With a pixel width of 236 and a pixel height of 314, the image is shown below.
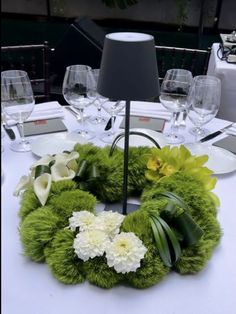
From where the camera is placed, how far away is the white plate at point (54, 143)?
90 cm

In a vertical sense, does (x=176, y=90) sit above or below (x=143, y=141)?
above

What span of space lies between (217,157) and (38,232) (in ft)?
1.67

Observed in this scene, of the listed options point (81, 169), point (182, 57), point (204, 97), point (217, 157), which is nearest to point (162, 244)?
point (81, 169)

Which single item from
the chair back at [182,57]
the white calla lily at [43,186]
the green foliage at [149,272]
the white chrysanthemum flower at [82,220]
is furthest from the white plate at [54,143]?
the chair back at [182,57]

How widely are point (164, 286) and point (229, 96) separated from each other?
1.32m

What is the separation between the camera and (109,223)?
57 cm

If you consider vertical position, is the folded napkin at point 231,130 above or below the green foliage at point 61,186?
below

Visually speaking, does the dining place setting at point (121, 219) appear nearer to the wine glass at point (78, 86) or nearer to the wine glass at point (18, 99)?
the wine glass at point (18, 99)

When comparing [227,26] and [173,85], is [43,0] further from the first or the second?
[173,85]

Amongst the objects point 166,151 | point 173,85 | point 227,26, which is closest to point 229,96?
point 173,85

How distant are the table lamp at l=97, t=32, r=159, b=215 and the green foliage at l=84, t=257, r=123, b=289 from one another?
0.84 feet

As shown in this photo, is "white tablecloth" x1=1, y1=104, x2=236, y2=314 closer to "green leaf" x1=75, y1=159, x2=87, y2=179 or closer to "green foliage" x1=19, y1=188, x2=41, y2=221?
"green foliage" x1=19, y1=188, x2=41, y2=221

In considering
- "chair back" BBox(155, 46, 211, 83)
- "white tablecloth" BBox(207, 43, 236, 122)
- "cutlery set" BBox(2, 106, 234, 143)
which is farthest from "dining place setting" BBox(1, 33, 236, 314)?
"chair back" BBox(155, 46, 211, 83)

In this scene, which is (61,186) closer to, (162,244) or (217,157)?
(162,244)
